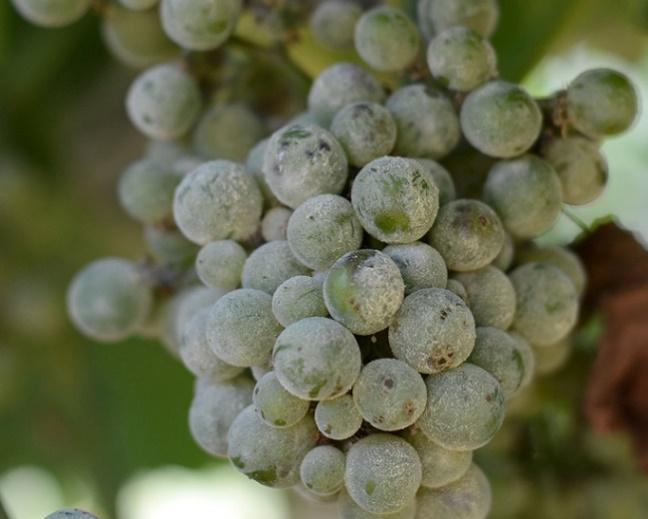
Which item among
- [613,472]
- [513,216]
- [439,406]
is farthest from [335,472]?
[613,472]

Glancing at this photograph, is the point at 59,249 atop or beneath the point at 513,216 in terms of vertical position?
beneath

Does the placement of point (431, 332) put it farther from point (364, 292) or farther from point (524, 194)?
point (524, 194)

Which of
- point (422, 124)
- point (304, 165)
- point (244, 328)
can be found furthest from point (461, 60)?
point (244, 328)

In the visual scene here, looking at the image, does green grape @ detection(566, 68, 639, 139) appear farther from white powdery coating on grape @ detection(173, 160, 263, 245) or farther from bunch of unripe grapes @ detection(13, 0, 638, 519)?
white powdery coating on grape @ detection(173, 160, 263, 245)

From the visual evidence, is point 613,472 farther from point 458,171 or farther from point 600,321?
point 458,171

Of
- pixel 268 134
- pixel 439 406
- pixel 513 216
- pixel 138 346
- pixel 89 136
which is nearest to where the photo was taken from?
pixel 439 406

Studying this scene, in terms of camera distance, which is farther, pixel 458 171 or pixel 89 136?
pixel 89 136
